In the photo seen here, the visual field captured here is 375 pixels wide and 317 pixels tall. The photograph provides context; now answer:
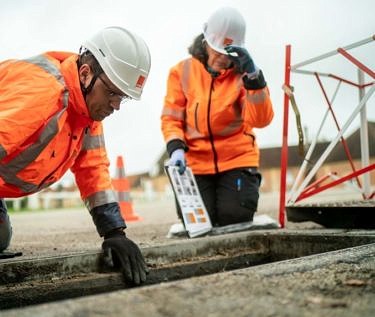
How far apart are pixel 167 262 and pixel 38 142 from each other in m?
1.03

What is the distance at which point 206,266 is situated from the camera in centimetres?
263

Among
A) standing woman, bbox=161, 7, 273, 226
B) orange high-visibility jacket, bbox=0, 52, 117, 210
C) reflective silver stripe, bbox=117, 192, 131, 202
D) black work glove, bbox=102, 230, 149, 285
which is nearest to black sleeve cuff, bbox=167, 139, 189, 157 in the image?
standing woman, bbox=161, 7, 273, 226

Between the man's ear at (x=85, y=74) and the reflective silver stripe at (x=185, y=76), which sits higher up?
the reflective silver stripe at (x=185, y=76)

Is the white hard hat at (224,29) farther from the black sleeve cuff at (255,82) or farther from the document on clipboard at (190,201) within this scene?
the document on clipboard at (190,201)

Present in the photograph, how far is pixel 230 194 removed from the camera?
3656 mm

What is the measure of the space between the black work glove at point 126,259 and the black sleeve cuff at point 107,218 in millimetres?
139

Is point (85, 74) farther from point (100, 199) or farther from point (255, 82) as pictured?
point (255, 82)

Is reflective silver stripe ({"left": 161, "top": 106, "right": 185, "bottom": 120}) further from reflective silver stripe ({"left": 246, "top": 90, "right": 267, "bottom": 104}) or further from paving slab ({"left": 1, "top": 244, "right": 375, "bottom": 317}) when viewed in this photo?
paving slab ({"left": 1, "top": 244, "right": 375, "bottom": 317})

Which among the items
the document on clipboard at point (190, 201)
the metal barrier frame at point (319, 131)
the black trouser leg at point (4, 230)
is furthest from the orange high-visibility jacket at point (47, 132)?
the metal barrier frame at point (319, 131)

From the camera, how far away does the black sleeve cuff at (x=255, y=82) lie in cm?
313

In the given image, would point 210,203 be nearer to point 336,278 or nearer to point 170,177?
point 170,177

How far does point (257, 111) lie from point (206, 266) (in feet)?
4.26

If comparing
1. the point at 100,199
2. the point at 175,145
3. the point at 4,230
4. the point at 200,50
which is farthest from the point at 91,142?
the point at 200,50

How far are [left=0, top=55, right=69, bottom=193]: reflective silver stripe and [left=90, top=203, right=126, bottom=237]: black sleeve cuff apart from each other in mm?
510
